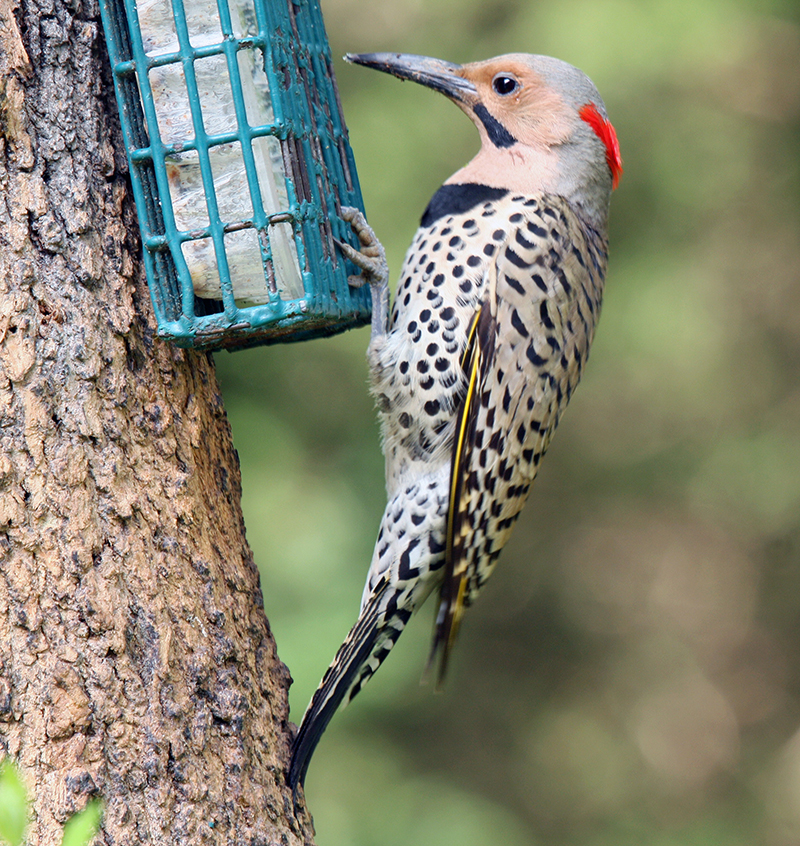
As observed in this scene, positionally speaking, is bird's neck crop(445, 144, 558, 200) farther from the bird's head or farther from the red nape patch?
the red nape patch

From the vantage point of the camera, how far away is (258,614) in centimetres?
209

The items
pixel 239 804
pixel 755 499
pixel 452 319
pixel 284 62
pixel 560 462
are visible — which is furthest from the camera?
pixel 560 462

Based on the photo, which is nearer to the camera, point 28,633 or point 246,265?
point 28,633

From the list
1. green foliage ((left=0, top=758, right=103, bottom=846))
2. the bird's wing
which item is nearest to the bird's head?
the bird's wing

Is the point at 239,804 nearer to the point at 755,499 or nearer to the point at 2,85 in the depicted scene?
the point at 2,85

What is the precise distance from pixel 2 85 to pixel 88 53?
0.67ft

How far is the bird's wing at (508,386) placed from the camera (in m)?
2.46

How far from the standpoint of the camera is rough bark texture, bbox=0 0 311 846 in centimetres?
171

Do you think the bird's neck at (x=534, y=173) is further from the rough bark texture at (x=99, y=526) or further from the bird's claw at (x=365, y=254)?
the rough bark texture at (x=99, y=526)

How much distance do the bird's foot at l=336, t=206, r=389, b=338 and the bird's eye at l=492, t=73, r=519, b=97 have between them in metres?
0.66

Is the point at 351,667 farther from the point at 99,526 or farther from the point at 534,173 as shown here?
the point at 534,173

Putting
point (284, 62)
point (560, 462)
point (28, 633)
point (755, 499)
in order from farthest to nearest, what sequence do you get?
point (560, 462) < point (755, 499) < point (284, 62) < point (28, 633)

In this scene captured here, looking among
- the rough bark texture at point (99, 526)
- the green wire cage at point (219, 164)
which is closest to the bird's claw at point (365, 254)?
the green wire cage at point (219, 164)

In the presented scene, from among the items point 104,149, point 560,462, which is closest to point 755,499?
point 560,462
